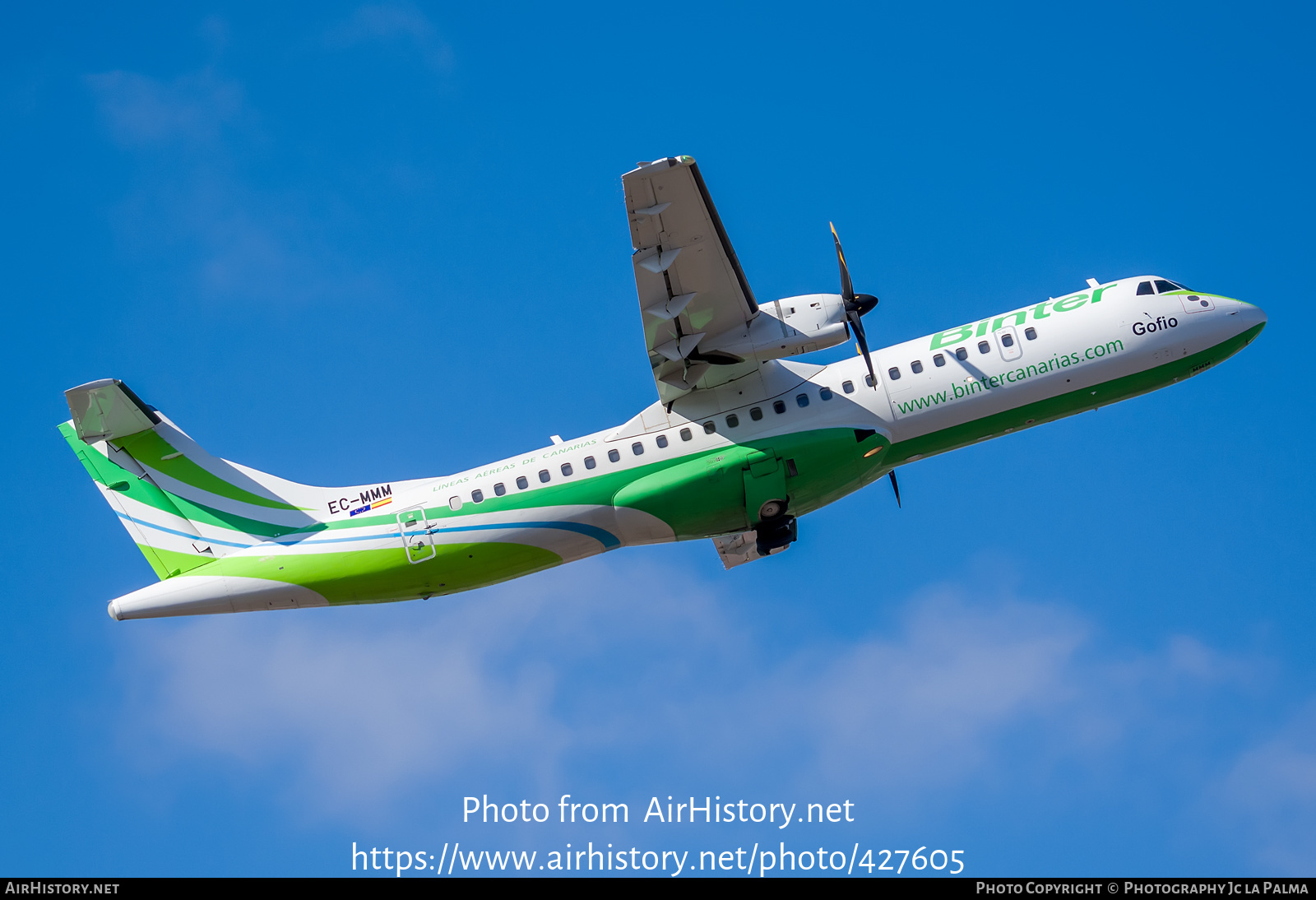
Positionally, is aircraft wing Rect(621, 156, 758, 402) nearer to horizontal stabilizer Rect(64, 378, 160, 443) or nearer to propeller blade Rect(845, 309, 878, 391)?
propeller blade Rect(845, 309, 878, 391)

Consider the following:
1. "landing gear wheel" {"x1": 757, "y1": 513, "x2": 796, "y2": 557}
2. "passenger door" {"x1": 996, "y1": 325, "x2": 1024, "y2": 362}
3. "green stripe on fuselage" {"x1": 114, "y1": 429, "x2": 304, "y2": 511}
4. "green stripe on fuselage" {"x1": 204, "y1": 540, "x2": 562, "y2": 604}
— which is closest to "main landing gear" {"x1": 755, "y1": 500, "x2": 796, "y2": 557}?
"landing gear wheel" {"x1": 757, "y1": 513, "x2": 796, "y2": 557}

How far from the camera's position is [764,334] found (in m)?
→ 22.6

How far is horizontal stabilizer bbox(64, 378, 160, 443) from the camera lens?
2273 cm

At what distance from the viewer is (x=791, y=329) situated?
73.8 feet

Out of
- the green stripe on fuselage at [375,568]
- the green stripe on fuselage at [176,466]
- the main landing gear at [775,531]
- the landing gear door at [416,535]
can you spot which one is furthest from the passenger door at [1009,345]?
the green stripe on fuselage at [176,466]

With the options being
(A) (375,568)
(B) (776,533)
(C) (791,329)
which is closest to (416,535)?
(A) (375,568)

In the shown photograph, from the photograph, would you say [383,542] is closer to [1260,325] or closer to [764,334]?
[764,334]

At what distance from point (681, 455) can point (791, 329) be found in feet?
11.0

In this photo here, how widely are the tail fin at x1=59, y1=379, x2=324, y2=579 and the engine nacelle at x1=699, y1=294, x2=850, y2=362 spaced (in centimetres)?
921

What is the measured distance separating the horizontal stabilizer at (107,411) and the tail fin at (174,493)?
0.02m

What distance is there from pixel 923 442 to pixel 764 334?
4.29m

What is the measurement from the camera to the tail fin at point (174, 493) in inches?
940

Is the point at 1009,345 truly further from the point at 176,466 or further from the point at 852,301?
the point at 176,466

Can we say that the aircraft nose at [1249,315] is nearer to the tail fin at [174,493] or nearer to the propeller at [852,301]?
the propeller at [852,301]
